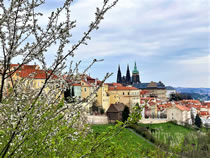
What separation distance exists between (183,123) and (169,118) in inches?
113

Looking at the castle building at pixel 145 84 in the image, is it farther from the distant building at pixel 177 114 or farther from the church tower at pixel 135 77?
the distant building at pixel 177 114

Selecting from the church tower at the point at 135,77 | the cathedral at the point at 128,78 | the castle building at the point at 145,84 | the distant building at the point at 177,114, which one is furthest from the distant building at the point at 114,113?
the church tower at the point at 135,77

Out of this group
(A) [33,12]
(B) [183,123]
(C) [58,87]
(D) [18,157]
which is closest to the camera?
(A) [33,12]

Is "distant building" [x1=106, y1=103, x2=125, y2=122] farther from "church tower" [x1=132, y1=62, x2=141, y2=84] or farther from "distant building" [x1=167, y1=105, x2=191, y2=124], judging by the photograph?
"church tower" [x1=132, y1=62, x2=141, y2=84]

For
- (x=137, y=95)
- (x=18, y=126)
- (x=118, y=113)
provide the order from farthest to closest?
(x=137, y=95) → (x=118, y=113) → (x=18, y=126)

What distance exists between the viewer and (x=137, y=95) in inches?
2078

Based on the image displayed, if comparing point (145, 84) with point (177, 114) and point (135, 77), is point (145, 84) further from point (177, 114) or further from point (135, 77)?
point (177, 114)

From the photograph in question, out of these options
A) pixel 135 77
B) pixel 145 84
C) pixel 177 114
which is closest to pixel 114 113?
pixel 177 114

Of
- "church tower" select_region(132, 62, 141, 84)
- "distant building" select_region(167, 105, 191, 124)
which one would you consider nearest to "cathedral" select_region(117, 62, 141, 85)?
"church tower" select_region(132, 62, 141, 84)

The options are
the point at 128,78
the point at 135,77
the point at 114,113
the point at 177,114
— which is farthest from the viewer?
the point at 135,77

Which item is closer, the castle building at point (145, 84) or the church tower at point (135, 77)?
the castle building at point (145, 84)

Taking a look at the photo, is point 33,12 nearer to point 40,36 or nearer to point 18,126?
point 40,36

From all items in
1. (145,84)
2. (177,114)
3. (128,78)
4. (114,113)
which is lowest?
(177,114)

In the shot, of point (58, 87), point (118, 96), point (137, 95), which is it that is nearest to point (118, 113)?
point (118, 96)
